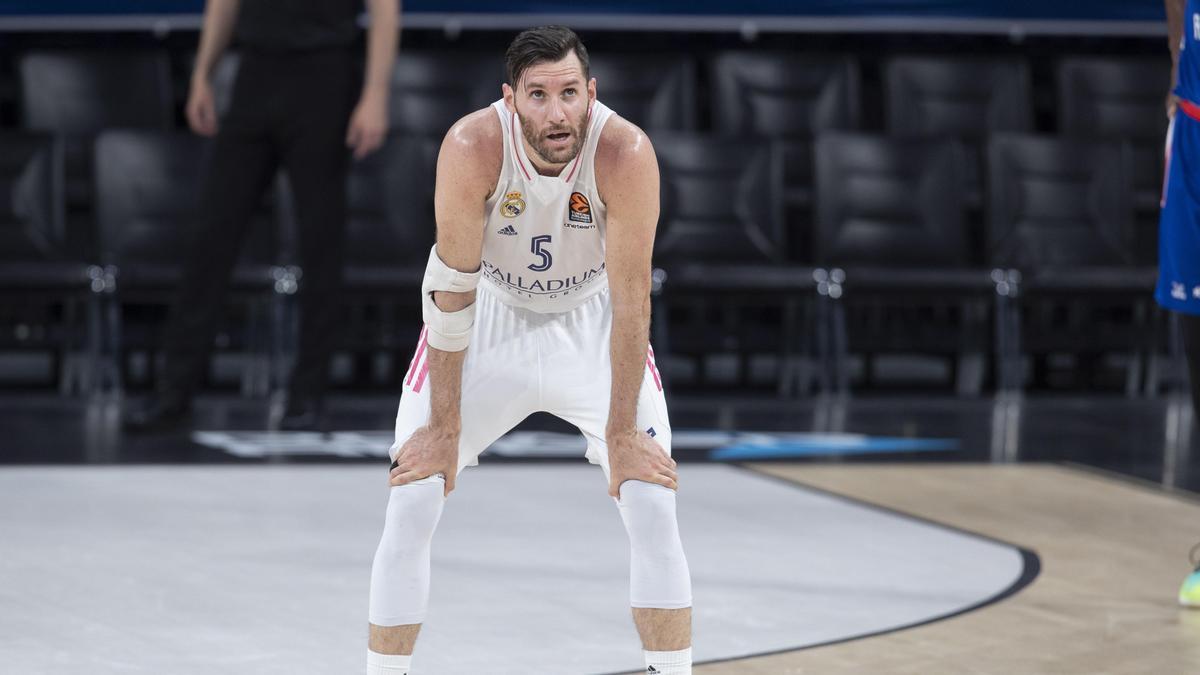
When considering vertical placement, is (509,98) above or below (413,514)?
above

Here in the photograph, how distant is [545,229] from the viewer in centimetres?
262

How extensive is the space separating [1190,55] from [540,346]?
1768 mm

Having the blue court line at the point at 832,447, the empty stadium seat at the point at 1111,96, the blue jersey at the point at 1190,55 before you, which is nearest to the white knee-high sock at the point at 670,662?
the blue jersey at the point at 1190,55

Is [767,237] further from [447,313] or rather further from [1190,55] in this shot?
[447,313]

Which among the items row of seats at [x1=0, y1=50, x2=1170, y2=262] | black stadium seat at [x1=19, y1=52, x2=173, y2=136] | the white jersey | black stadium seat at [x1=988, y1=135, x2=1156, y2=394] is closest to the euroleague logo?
the white jersey

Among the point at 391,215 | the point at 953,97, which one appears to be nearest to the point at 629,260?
the point at 391,215

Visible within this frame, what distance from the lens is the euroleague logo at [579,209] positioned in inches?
102

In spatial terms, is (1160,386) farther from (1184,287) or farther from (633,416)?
(633,416)

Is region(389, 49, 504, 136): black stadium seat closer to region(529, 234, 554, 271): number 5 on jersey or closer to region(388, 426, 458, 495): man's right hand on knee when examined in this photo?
region(529, 234, 554, 271): number 5 on jersey

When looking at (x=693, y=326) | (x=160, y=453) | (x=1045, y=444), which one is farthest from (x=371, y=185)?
(x=1045, y=444)

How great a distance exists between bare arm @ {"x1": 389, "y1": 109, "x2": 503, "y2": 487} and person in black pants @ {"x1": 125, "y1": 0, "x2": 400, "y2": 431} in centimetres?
324

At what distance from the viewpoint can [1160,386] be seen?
8258 mm

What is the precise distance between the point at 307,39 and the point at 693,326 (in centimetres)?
273

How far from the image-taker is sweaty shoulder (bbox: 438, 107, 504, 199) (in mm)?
2539
